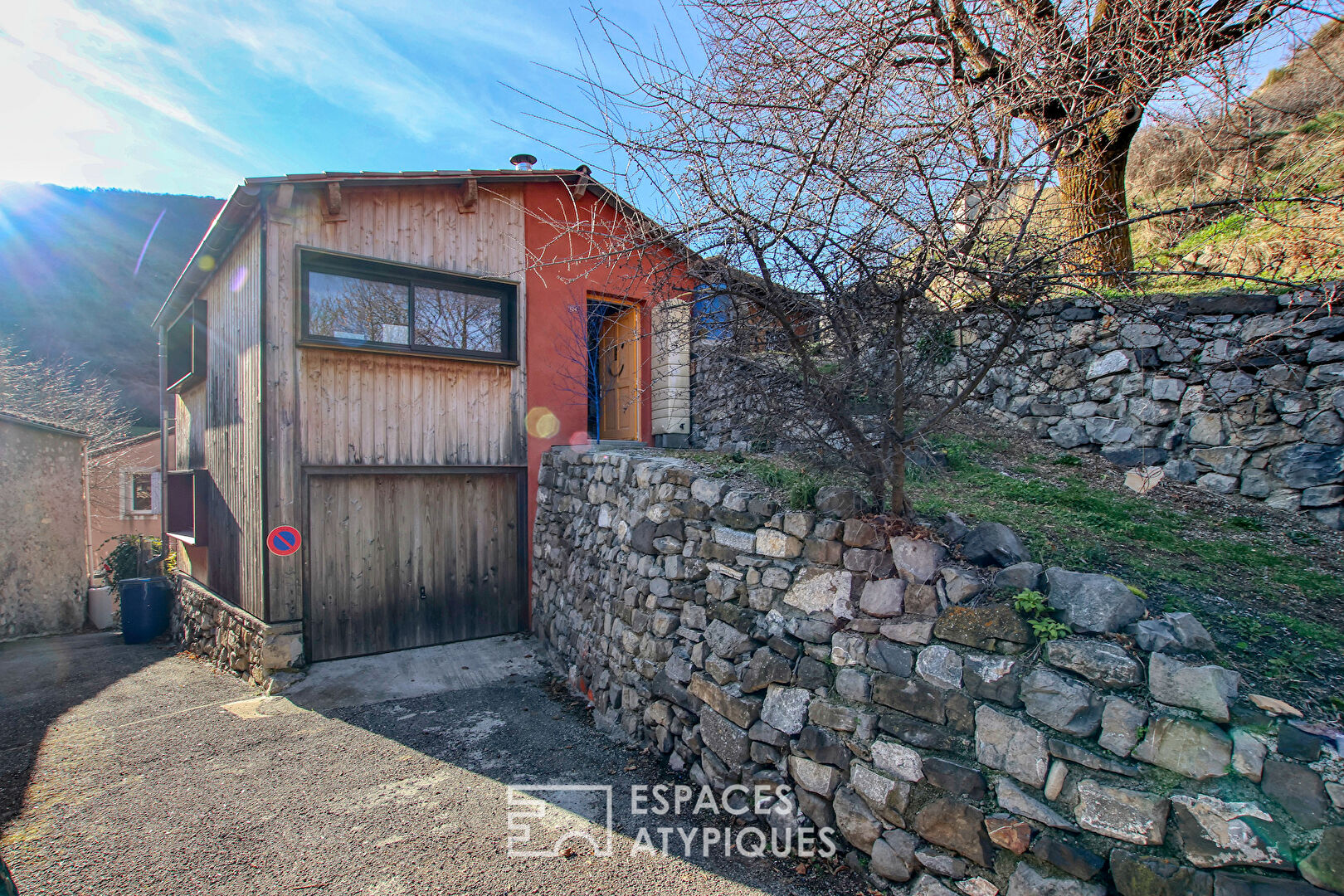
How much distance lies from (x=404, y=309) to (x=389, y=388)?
93cm

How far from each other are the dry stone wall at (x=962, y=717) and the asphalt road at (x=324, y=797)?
0.53 m

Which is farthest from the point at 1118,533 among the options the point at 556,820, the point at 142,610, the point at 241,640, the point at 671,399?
the point at 142,610

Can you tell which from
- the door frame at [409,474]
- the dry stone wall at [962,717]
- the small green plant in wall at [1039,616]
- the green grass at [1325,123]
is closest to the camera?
the dry stone wall at [962,717]

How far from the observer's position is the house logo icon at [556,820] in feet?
10.7

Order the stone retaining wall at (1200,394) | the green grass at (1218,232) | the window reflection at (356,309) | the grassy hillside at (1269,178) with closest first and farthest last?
the grassy hillside at (1269,178), the stone retaining wall at (1200,394), the green grass at (1218,232), the window reflection at (356,309)

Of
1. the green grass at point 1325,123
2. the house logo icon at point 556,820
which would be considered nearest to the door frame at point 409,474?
the house logo icon at point 556,820

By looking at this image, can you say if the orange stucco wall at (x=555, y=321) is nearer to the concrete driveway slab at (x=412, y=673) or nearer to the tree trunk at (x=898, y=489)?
the concrete driveway slab at (x=412, y=673)

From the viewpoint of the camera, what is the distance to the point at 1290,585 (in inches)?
109

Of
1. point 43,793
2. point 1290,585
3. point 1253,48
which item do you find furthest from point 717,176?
point 43,793

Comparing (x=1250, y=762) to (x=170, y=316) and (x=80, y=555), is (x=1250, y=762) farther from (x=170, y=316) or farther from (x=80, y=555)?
(x=80, y=555)

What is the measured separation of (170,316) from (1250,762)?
514 inches

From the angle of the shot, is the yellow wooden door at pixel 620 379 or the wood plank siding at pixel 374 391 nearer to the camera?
the wood plank siding at pixel 374 391

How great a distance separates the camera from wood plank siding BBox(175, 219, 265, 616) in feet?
19.0

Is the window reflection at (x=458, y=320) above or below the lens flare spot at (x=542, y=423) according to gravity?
above
